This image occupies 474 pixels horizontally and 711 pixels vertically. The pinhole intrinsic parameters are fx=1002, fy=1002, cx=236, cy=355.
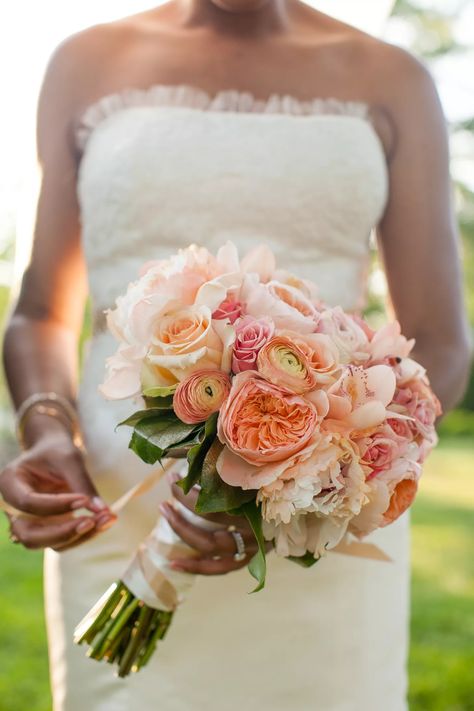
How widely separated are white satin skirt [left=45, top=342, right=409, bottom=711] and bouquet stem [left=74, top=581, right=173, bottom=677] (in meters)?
0.31

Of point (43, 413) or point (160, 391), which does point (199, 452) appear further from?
point (43, 413)

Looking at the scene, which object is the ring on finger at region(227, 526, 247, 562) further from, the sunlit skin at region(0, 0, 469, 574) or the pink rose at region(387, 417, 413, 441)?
the sunlit skin at region(0, 0, 469, 574)

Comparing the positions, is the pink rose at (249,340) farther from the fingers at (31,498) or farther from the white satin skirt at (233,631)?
the white satin skirt at (233,631)

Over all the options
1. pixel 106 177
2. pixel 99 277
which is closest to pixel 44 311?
pixel 99 277

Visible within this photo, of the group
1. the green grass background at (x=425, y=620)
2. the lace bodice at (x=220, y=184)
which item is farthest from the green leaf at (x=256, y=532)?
the green grass background at (x=425, y=620)

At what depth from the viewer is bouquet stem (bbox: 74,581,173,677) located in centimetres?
222

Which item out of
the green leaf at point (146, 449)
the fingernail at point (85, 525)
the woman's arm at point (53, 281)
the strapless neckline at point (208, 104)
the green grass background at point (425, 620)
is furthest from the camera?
the green grass background at point (425, 620)

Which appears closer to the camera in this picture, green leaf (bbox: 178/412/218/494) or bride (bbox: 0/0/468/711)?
green leaf (bbox: 178/412/218/494)

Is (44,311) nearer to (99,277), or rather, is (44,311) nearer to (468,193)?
(99,277)

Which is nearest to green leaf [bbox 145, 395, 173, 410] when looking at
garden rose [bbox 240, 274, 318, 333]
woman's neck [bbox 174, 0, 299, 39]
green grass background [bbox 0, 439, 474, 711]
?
garden rose [bbox 240, 274, 318, 333]

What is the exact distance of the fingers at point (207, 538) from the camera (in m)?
2.13

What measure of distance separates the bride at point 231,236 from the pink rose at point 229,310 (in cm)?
77

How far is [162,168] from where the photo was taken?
8.79 ft

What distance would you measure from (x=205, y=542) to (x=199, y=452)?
0.38 m
